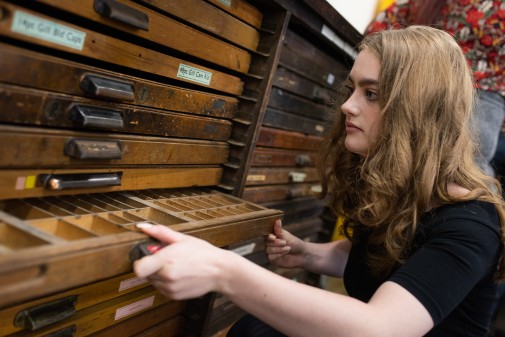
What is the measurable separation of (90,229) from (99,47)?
461 mm

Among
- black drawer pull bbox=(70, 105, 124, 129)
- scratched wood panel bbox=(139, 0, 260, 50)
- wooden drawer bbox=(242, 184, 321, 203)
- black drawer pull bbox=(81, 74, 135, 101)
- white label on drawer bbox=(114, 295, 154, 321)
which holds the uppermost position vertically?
scratched wood panel bbox=(139, 0, 260, 50)

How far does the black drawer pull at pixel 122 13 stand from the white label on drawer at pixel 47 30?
8cm

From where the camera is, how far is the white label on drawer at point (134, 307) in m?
1.45

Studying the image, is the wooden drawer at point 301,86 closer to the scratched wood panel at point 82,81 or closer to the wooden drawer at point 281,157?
the wooden drawer at point 281,157

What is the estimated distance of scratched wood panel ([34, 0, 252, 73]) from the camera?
1031 mm

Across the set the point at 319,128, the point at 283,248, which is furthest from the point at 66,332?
the point at 319,128

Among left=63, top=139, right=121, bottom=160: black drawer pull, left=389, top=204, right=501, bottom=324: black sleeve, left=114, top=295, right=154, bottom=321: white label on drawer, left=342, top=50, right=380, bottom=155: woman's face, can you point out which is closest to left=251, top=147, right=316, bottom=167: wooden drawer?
left=342, top=50, right=380, bottom=155: woman's face

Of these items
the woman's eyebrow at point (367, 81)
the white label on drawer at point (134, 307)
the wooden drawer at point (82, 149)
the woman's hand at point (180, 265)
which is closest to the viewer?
the woman's hand at point (180, 265)

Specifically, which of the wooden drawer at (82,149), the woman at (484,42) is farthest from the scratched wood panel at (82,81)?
the woman at (484,42)

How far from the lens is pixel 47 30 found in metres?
0.98

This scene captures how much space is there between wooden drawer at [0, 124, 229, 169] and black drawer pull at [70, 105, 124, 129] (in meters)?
0.05

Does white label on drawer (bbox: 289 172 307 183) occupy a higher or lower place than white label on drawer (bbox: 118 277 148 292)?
higher

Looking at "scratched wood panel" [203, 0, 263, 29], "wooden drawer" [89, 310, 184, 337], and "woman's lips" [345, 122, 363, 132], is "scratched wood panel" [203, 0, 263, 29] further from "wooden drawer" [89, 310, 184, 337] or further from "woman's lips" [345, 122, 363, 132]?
"wooden drawer" [89, 310, 184, 337]

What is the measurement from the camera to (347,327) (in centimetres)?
96
